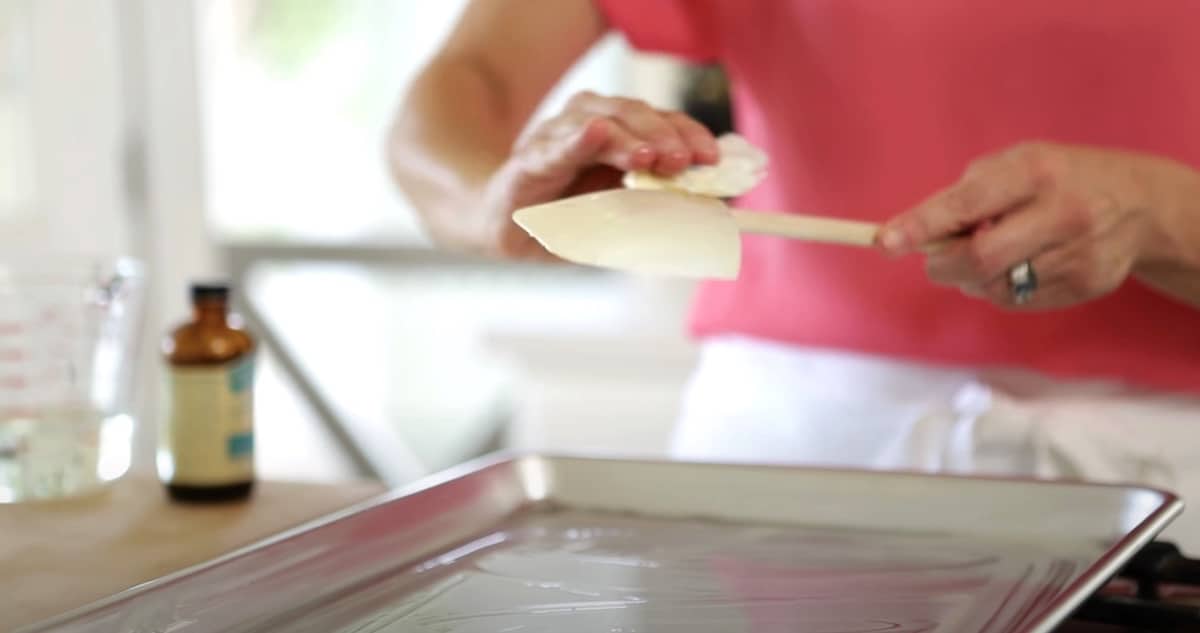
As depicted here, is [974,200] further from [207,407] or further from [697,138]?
[207,407]

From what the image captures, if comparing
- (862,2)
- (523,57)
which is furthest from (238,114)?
(862,2)

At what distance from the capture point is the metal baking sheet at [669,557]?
458mm

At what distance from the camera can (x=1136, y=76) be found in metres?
0.74

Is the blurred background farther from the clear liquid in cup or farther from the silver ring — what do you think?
the silver ring

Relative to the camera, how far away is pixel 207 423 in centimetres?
68

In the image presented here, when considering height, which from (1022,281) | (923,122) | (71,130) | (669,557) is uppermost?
(71,130)

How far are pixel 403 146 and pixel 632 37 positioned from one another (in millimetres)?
166

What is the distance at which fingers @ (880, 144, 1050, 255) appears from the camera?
545 millimetres

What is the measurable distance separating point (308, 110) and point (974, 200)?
1511 mm

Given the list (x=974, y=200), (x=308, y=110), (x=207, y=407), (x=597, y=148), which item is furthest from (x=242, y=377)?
(x=308, y=110)

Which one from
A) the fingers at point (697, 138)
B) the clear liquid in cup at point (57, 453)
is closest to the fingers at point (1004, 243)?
the fingers at point (697, 138)

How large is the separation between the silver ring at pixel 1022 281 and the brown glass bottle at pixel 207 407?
0.39 metres

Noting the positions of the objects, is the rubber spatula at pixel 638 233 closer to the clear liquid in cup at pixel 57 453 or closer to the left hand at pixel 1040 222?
the left hand at pixel 1040 222

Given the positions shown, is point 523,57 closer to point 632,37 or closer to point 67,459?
point 632,37
